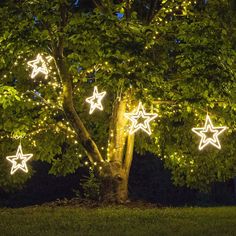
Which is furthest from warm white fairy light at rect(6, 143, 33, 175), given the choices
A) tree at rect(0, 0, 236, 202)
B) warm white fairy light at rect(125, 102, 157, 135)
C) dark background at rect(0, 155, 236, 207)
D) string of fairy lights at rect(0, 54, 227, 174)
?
dark background at rect(0, 155, 236, 207)

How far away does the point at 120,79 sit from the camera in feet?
Result: 49.2

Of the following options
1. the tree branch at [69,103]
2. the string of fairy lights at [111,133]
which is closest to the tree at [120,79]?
the tree branch at [69,103]

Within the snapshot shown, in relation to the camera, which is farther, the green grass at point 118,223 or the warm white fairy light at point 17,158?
the warm white fairy light at point 17,158

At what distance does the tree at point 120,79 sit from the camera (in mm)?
15539

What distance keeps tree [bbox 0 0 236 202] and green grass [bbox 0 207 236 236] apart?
3.46 meters

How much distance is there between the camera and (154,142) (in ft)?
70.0

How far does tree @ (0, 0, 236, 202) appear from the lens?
51.0ft

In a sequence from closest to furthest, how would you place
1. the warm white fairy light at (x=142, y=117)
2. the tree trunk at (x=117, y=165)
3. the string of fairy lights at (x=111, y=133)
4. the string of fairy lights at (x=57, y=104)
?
the string of fairy lights at (x=111, y=133) → the warm white fairy light at (x=142, y=117) → the string of fairy lights at (x=57, y=104) → the tree trunk at (x=117, y=165)

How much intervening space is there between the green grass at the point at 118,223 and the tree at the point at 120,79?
3.46 m

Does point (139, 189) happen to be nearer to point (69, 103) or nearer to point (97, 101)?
point (69, 103)

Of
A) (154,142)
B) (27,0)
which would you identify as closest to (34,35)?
(27,0)

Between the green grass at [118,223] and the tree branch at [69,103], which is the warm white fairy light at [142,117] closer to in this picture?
the green grass at [118,223]

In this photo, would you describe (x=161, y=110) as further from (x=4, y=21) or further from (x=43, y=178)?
(x=43, y=178)

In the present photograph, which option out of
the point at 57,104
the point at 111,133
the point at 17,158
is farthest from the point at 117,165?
the point at 17,158
